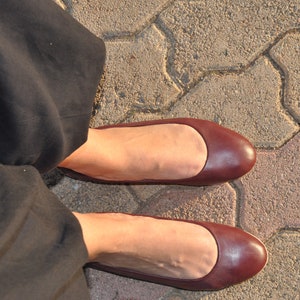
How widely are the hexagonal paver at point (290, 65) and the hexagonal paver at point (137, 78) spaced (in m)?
0.36

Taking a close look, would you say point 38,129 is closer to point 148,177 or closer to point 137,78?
point 148,177

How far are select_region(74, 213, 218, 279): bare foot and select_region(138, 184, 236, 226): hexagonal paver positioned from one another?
0.32 feet

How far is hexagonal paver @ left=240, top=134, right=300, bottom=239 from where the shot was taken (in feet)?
4.98

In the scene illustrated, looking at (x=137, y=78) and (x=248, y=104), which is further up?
(x=248, y=104)

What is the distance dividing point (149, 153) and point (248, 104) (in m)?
0.38

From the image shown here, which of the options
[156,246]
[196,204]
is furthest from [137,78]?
[156,246]

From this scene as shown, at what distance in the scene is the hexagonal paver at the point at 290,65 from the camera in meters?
1.54

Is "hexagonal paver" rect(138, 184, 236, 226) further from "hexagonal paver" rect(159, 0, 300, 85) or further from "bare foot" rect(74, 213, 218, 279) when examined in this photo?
"hexagonal paver" rect(159, 0, 300, 85)

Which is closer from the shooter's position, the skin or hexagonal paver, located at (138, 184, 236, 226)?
the skin

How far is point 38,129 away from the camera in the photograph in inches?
37.8

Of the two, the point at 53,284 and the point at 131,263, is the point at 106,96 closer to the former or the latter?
the point at 131,263

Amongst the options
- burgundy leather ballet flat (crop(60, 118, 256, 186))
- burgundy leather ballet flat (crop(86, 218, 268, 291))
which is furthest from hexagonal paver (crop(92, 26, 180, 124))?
burgundy leather ballet flat (crop(86, 218, 268, 291))

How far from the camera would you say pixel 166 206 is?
158 centimetres

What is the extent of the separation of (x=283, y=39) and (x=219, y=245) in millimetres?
706
